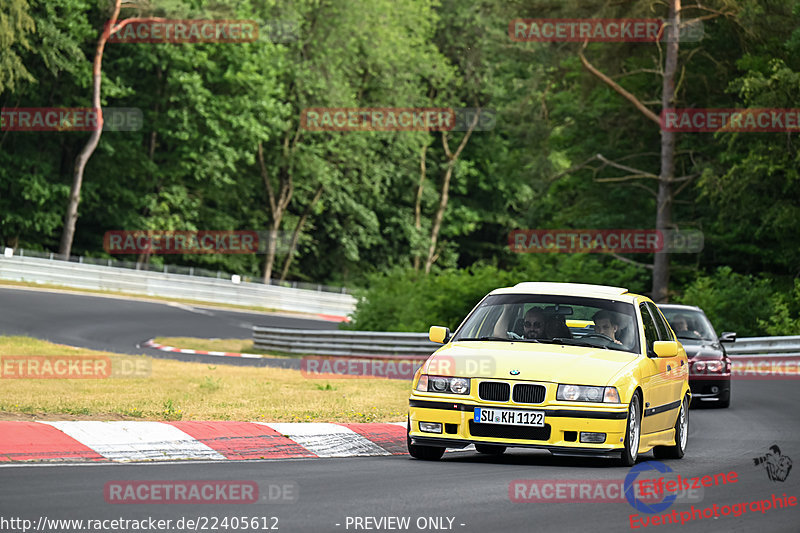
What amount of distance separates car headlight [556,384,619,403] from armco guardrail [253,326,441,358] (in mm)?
19493

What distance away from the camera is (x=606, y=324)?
462 inches

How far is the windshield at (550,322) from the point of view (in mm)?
11469

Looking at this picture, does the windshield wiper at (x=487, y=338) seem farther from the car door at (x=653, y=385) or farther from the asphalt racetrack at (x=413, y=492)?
the car door at (x=653, y=385)

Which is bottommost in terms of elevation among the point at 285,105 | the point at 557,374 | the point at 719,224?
the point at 557,374

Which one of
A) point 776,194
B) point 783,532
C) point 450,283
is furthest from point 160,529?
point 776,194

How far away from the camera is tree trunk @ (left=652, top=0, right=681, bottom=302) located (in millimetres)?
37406

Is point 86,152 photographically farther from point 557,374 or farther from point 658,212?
point 557,374

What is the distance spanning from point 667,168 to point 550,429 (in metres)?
28.9

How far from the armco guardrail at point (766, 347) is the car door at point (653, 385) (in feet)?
55.7

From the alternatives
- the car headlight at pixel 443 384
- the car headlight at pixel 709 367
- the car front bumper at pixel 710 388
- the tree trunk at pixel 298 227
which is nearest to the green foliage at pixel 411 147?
the tree trunk at pixel 298 227

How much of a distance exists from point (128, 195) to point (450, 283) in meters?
27.3

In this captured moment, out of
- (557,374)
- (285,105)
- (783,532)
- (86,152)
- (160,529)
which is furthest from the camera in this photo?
(285,105)

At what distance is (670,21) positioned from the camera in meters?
37.4

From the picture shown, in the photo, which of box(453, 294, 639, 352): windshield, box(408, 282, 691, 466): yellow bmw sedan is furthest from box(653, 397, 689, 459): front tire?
box(453, 294, 639, 352): windshield
